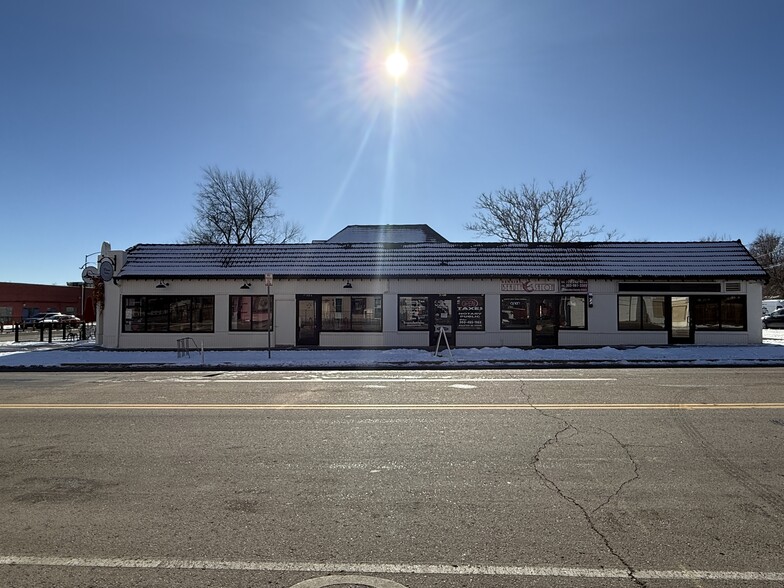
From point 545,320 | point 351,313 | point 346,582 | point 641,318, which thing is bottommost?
point 346,582

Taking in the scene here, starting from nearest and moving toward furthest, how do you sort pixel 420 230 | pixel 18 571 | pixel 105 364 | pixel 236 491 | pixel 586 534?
pixel 18 571
pixel 586 534
pixel 236 491
pixel 105 364
pixel 420 230

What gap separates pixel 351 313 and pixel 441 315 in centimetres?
375

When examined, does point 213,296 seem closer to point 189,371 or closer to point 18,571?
point 189,371

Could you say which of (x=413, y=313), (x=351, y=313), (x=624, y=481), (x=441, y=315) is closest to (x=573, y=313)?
(x=441, y=315)

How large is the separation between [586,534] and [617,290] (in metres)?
19.5

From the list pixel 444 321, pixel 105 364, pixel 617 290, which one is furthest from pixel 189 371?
pixel 617 290

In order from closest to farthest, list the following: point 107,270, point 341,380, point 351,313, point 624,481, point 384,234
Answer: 1. point 624,481
2. point 341,380
3. point 351,313
4. point 107,270
5. point 384,234

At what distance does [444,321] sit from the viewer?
2177cm

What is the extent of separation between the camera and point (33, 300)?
59.8 m

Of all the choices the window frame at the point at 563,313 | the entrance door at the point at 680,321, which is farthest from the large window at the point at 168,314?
the entrance door at the point at 680,321

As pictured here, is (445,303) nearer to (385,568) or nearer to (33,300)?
(385,568)

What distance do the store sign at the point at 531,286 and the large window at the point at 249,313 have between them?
9.86 meters

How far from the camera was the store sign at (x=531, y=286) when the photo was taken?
21.6 metres

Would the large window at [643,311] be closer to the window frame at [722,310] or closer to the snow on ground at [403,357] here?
the window frame at [722,310]
